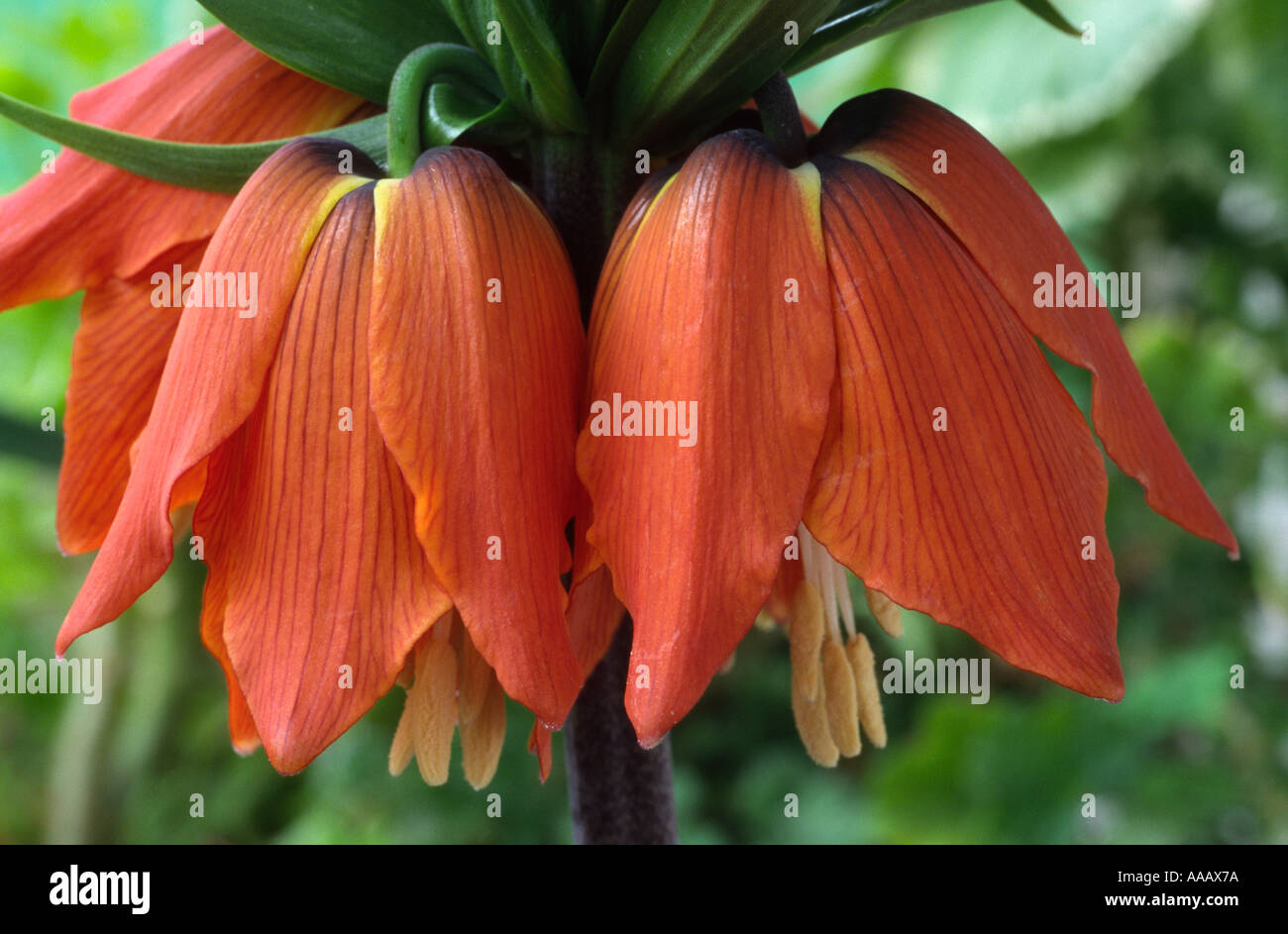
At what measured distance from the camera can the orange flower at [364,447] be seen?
1.05 ft

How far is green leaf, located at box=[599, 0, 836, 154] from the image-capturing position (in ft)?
1.12

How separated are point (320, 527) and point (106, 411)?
0.14m

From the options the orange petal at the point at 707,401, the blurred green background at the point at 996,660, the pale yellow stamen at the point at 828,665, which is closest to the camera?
the orange petal at the point at 707,401

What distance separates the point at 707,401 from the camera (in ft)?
1.06

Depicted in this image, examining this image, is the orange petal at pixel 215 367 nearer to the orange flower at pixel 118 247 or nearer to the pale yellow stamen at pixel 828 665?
the orange flower at pixel 118 247

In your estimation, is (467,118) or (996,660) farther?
(996,660)

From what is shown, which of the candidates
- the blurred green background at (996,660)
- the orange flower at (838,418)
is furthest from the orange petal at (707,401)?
the blurred green background at (996,660)

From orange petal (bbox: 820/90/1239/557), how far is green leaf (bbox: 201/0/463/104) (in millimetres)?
148

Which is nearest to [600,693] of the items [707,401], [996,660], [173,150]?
[707,401]

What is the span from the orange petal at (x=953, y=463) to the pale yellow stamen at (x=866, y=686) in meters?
0.12

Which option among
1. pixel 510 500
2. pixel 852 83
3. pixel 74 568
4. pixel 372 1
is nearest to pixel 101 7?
pixel 74 568

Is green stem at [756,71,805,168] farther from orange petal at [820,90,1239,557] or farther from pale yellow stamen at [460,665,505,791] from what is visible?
pale yellow stamen at [460,665,505,791]

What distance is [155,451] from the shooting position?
13.5 inches

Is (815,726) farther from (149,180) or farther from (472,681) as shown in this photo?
(149,180)
